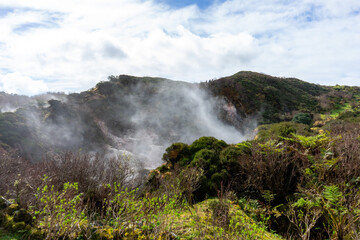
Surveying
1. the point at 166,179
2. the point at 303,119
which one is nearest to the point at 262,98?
the point at 303,119

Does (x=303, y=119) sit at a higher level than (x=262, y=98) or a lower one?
lower

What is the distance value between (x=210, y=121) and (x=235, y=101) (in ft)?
24.0

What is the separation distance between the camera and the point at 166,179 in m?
7.39

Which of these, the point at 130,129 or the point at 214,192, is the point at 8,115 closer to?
the point at 130,129

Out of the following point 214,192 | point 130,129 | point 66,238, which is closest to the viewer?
point 66,238

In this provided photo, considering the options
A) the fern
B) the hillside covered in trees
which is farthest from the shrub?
the fern

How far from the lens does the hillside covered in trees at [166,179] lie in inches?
173

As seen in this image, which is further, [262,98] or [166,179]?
[262,98]

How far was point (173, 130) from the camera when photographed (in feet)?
78.0

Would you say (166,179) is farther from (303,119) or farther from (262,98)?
(262,98)

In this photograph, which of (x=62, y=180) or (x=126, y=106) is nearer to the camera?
(x=62, y=180)

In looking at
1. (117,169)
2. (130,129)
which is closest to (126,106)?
(130,129)

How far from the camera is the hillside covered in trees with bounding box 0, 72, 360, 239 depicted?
4.39 metres

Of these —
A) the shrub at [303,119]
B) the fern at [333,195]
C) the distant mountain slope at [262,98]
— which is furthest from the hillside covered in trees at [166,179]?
the distant mountain slope at [262,98]
